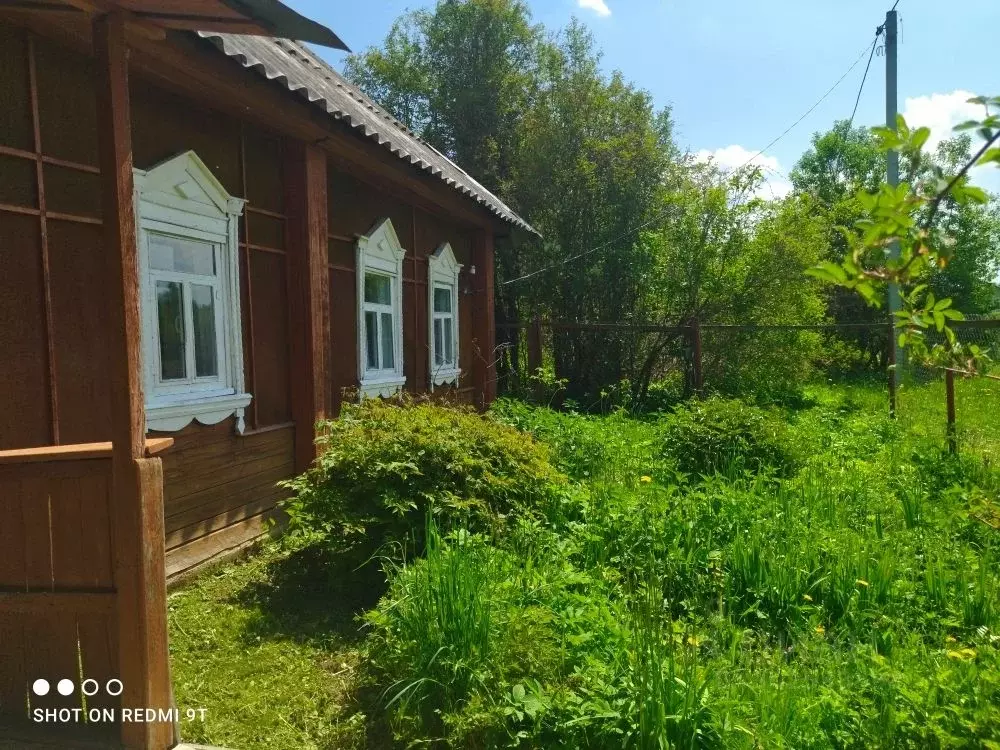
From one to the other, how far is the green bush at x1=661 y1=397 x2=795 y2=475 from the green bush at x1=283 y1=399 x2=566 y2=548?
2.19 metres

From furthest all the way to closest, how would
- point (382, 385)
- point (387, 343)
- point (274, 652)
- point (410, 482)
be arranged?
point (387, 343)
point (382, 385)
point (410, 482)
point (274, 652)

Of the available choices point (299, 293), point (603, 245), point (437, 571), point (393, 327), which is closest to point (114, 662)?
point (437, 571)

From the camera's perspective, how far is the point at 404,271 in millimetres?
8555

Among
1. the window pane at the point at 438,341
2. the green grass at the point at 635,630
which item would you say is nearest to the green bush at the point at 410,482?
the green grass at the point at 635,630

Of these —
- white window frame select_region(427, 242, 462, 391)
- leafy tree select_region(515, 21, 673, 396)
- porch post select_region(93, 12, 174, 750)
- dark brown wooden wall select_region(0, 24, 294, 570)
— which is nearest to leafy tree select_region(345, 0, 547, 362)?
leafy tree select_region(515, 21, 673, 396)

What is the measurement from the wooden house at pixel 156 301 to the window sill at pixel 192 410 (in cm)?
2

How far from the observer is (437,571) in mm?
3164

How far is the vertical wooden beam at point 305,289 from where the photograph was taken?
5.84 meters

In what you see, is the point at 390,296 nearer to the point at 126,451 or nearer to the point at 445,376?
the point at 445,376

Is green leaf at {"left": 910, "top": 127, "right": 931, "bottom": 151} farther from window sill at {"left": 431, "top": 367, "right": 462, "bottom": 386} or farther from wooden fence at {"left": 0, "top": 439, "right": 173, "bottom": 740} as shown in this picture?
window sill at {"left": 431, "top": 367, "right": 462, "bottom": 386}

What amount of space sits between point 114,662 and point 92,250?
234 centimetres

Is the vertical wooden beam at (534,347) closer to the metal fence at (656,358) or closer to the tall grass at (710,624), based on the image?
the metal fence at (656,358)

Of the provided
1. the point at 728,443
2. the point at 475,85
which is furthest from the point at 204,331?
the point at 475,85

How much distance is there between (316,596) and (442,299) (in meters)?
6.09
